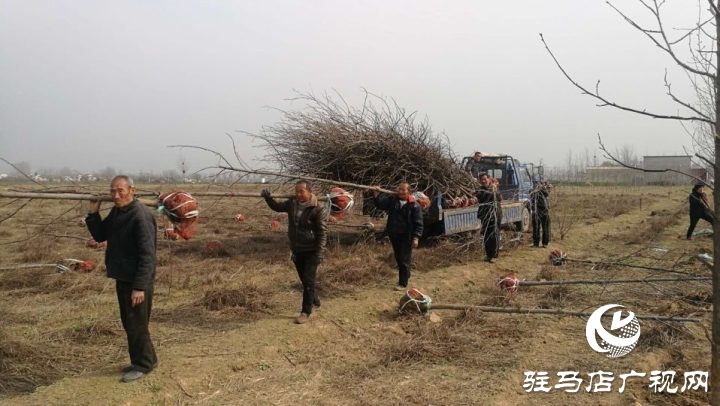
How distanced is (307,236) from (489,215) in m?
5.19

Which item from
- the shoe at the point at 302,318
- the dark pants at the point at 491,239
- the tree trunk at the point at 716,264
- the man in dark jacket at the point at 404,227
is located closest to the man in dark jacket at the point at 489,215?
the dark pants at the point at 491,239

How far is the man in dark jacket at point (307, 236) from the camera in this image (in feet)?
19.1

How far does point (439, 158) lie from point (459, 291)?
12.1 ft

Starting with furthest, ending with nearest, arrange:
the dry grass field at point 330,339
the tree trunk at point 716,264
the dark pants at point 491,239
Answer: the dark pants at point 491,239
the dry grass field at point 330,339
the tree trunk at point 716,264

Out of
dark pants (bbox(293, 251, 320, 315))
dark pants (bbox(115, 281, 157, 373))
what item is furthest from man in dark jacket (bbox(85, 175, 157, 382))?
dark pants (bbox(293, 251, 320, 315))

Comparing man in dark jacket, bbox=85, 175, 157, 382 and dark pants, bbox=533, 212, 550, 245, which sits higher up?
man in dark jacket, bbox=85, 175, 157, 382

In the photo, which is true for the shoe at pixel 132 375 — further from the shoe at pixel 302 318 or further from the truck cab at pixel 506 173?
the truck cab at pixel 506 173

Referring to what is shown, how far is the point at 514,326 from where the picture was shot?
5797mm

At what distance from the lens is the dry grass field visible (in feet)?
13.7

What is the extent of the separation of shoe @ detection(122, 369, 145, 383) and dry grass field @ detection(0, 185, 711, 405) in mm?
64

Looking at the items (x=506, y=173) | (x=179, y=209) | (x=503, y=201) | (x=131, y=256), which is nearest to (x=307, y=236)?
(x=179, y=209)

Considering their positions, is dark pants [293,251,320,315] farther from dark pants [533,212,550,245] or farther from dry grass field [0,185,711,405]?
dark pants [533,212,550,245]

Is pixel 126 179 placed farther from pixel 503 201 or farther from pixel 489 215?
pixel 503 201

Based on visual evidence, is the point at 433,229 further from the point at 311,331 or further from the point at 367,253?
the point at 311,331
